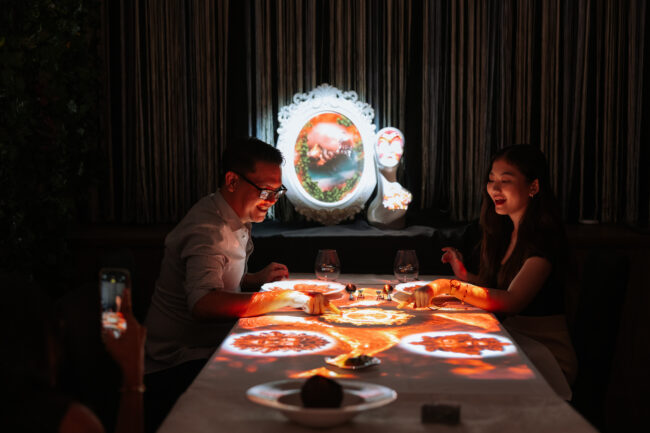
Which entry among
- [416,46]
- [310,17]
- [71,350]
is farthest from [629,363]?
[71,350]

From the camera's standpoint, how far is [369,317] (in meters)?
2.33

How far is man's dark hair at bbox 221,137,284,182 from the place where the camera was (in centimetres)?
268

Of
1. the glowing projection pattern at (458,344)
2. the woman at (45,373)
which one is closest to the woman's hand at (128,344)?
the woman at (45,373)

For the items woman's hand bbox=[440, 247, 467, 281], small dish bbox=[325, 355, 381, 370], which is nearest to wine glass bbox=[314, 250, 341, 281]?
woman's hand bbox=[440, 247, 467, 281]

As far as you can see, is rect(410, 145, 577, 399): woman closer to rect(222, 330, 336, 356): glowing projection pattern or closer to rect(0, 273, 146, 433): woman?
rect(222, 330, 336, 356): glowing projection pattern

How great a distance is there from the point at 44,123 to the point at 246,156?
1.55m

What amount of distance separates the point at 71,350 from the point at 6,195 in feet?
5.34

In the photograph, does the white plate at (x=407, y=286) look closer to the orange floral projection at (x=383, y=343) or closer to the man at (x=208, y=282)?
the orange floral projection at (x=383, y=343)

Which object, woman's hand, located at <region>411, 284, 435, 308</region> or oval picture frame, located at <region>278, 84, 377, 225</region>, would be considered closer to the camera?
woman's hand, located at <region>411, 284, 435, 308</region>

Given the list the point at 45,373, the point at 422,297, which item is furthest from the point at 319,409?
the point at 422,297

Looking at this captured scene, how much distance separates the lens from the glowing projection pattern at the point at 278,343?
74.5 inches

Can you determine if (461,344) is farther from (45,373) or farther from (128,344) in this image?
(45,373)

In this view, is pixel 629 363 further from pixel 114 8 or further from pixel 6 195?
pixel 114 8

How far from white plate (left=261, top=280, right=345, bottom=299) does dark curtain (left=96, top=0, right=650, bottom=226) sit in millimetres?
1576
